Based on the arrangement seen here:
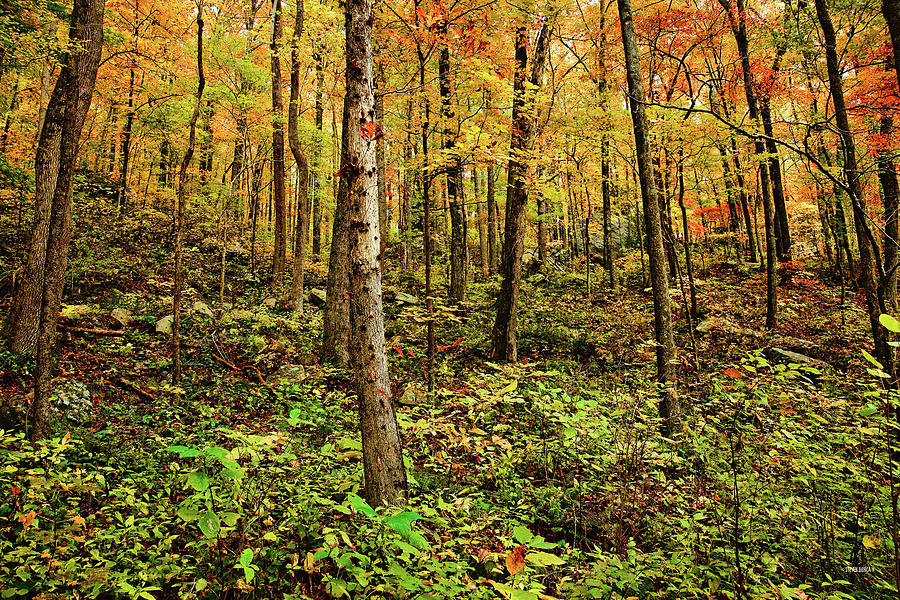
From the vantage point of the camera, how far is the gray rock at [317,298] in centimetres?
1383

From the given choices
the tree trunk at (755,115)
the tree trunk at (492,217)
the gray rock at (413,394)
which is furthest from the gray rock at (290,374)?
the tree trunk at (755,115)

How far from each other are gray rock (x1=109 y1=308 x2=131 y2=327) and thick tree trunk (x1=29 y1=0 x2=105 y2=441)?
466 cm

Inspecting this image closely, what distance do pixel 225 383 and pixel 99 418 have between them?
203 centimetres

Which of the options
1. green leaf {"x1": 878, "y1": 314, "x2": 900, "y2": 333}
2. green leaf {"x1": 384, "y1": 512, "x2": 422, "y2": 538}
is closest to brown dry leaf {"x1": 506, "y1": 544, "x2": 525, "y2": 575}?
green leaf {"x1": 384, "y1": 512, "x2": 422, "y2": 538}

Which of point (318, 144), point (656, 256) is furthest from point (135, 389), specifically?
point (318, 144)

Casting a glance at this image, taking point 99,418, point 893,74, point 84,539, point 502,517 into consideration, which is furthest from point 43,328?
point 893,74

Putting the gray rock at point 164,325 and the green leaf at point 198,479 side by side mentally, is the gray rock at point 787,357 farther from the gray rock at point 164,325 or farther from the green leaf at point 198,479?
the gray rock at point 164,325

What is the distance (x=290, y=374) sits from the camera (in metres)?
8.41

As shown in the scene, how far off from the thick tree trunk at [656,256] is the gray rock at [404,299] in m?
8.70

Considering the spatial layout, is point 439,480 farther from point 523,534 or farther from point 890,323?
point 890,323

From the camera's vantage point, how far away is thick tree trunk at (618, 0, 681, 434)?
6242 millimetres

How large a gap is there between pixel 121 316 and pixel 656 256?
11.8 metres

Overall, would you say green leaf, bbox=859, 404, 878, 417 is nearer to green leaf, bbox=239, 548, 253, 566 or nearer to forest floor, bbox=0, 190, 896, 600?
forest floor, bbox=0, 190, 896, 600

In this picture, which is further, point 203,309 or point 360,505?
point 203,309
